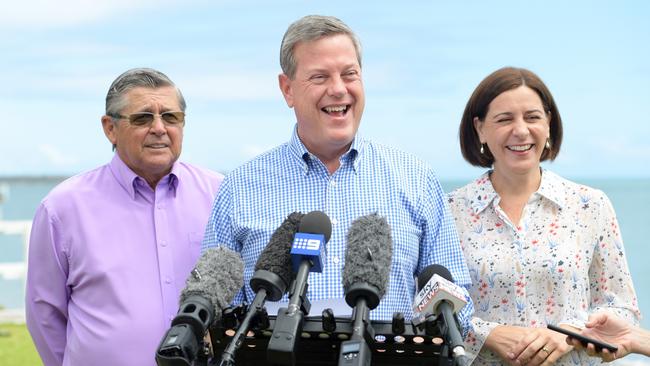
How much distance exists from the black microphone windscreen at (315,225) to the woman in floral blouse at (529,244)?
4.96ft

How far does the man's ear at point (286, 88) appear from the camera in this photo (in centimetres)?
373

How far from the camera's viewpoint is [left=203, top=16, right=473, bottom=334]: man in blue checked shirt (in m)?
3.53

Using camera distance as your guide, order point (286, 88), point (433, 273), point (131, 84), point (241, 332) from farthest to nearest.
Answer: point (131, 84) < point (286, 88) < point (433, 273) < point (241, 332)

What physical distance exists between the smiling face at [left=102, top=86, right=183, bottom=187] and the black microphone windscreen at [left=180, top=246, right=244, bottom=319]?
141 centimetres

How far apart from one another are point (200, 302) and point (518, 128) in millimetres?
2091

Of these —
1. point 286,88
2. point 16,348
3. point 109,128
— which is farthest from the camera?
point 16,348

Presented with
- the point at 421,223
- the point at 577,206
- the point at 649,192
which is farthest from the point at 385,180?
the point at 649,192

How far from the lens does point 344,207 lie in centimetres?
364

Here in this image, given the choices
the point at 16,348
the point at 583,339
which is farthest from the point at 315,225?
the point at 16,348

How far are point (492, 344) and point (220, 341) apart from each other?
1685 mm

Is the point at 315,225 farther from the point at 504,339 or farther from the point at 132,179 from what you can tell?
the point at 132,179

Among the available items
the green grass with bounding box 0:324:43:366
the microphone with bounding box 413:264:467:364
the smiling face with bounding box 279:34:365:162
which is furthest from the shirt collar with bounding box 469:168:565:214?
the green grass with bounding box 0:324:43:366

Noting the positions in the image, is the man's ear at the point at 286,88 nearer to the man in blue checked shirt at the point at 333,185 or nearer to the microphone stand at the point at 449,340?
the man in blue checked shirt at the point at 333,185

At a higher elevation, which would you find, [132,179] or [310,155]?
[310,155]
